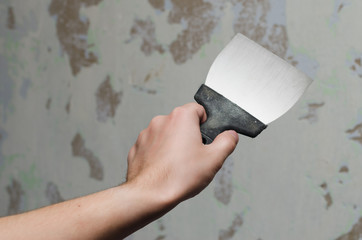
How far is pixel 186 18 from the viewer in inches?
44.1

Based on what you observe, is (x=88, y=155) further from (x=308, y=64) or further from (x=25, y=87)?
(x=308, y=64)

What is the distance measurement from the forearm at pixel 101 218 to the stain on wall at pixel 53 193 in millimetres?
891

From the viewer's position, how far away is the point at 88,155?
4.38 ft

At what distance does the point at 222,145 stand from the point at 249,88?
154mm

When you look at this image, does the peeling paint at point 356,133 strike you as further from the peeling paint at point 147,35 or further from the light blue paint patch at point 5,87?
the light blue paint patch at point 5,87

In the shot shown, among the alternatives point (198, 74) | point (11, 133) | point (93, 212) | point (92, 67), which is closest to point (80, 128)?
point (92, 67)

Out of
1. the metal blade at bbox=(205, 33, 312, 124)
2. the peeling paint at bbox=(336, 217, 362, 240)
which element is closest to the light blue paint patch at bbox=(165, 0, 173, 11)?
the metal blade at bbox=(205, 33, 312, 124)

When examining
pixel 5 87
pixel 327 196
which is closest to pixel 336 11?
pixel 327 196

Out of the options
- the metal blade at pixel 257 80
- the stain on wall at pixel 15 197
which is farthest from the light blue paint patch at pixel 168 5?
the stain on wall at pixel 15 197

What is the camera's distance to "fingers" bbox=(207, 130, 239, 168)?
1.89ft

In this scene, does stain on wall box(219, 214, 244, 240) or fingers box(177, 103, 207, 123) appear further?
stain on wall box(219, 214, 244, 240)

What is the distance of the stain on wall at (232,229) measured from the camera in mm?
1051

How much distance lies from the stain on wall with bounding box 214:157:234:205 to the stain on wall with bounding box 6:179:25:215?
2.54 feet

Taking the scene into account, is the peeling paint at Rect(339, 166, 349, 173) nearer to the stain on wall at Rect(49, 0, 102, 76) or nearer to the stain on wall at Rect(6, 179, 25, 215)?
the stain on wall at Rect(49, 0, 102, 76)
